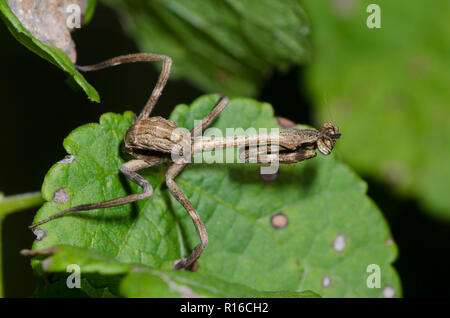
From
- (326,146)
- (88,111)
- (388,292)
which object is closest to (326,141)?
(326,146)

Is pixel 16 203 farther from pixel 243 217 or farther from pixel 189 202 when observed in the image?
pixel 243 217

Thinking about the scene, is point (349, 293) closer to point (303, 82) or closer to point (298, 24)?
point (298, 24)

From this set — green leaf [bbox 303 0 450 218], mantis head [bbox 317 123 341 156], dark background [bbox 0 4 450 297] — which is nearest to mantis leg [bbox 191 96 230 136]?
mantis head [bbox 317 123 341 156]

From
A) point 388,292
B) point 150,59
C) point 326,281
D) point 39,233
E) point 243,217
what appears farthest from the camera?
point 150,59

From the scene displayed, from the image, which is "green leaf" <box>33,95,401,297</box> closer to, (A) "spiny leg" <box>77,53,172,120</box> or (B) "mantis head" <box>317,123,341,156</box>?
(B) "mantis head" <box>317,123,341,156</box>

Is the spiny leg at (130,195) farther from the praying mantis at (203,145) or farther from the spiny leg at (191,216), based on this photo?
the spiny leg at (191,216)

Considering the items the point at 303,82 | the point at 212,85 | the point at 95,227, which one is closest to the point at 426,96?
the point at 303,82
